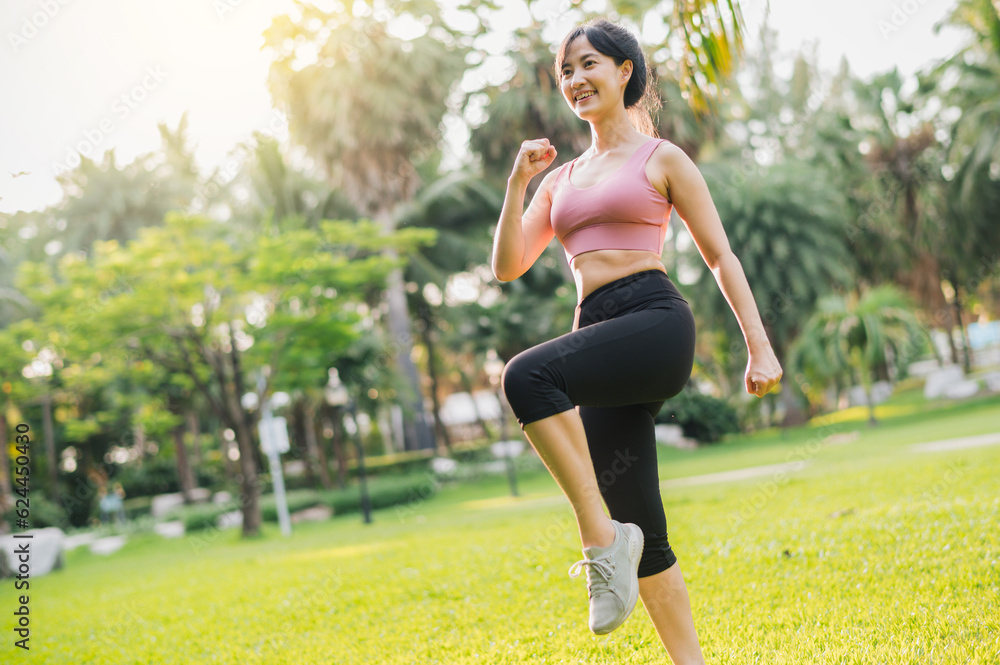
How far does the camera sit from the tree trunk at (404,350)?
78.9ft

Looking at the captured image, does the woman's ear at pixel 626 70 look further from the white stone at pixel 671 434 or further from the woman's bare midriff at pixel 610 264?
the white stone at pixel 671 434

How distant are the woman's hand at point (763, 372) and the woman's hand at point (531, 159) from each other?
30.3 inches

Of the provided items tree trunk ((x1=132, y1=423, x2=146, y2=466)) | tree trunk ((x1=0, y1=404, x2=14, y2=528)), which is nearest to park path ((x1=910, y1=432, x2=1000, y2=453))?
tree trunk ((x1=0, y1=404, x2=14, y2=528))

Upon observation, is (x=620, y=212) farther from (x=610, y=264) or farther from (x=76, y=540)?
(x=76, y=540)

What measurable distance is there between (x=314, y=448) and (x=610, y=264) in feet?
90.7

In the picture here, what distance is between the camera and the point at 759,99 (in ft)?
106

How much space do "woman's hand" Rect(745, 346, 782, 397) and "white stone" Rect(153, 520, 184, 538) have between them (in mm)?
20432

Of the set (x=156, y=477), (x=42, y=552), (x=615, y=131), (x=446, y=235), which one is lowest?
(x=42, y=552)

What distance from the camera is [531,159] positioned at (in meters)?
2.15

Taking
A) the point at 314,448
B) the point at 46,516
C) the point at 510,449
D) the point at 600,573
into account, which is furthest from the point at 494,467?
the point at 600,573

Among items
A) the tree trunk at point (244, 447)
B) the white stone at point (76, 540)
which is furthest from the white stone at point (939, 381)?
the white stone at point (76, 540)

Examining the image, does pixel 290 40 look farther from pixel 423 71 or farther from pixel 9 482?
pixel 9 482

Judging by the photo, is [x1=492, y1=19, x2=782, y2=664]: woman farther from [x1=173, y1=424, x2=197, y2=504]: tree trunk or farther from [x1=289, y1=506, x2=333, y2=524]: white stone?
[x1=173, y1=424, x2=197, y2=504]: tree trunk

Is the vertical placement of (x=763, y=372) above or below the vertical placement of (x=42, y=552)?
above
